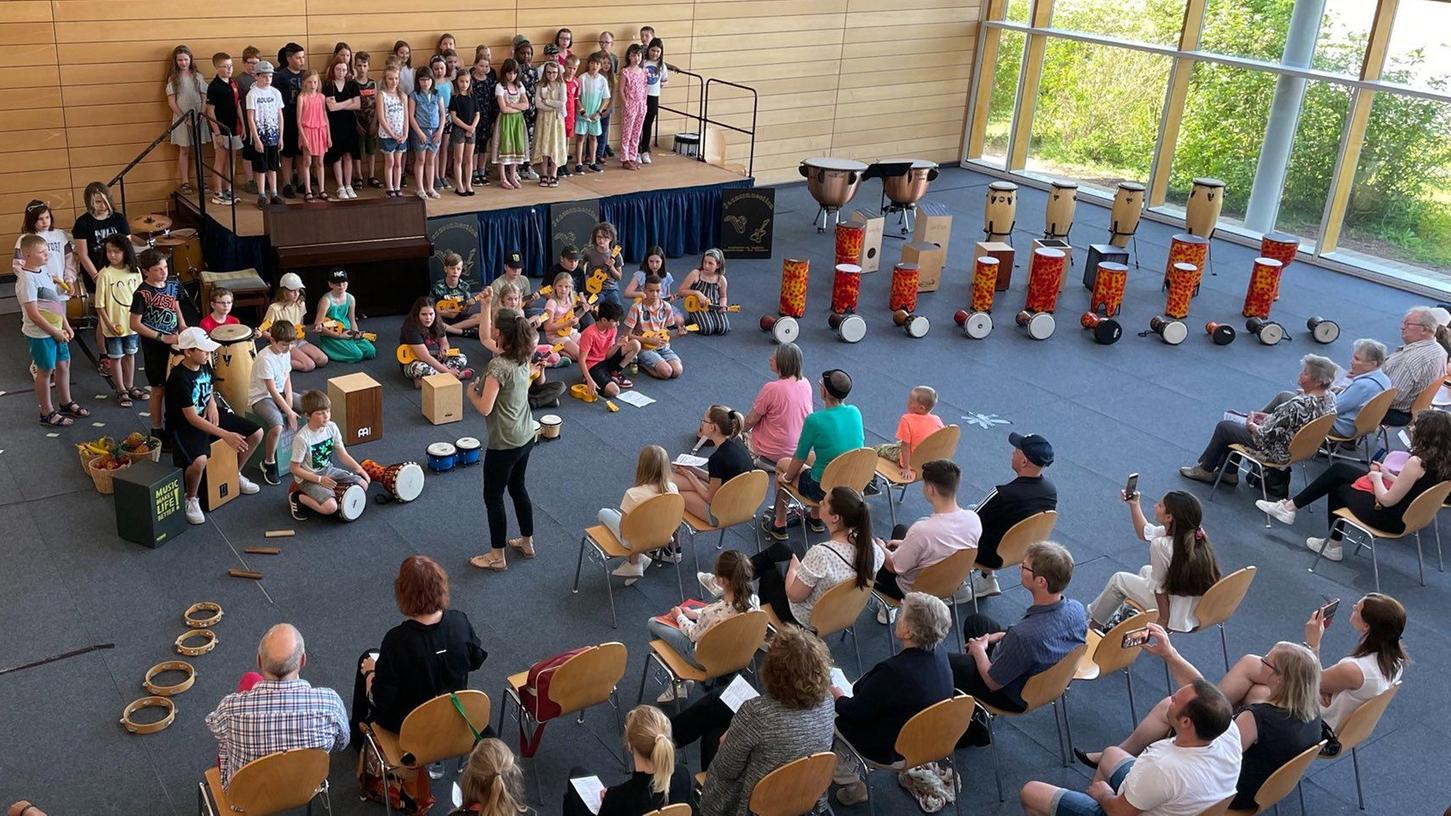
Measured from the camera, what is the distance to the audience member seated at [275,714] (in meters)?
4.64

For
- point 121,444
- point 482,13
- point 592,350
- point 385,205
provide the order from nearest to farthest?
1. point 121,444
2. point 592,350
3. point 385,205
4. point 482,13

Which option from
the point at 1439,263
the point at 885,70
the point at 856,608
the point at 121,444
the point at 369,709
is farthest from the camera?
the point at 885,70

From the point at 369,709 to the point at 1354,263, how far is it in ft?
42.3

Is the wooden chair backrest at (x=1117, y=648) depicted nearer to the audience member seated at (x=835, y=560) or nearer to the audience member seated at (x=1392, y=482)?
the audience member seated at (x=835, y=560)

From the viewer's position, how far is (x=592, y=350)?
384 inches

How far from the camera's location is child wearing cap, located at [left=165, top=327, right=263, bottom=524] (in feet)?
23.4

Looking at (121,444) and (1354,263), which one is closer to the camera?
(121,444)

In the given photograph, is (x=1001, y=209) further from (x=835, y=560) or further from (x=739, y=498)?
(x=835, y=560)

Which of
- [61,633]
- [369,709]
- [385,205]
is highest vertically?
[385,205]

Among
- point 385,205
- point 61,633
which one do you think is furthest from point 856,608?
point 385,205

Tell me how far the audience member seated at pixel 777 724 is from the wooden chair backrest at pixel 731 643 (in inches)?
27.6

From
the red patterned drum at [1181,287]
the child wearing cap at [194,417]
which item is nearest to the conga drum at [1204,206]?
the red patterned drum at [1181,287]

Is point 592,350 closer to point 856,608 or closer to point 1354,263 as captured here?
point 856,608

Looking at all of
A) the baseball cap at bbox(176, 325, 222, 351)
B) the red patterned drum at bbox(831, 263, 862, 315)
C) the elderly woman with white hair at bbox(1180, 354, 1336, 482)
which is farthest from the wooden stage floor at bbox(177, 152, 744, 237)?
the elderly woman with white hair at bbox(1180, 354, 1336, 482)
